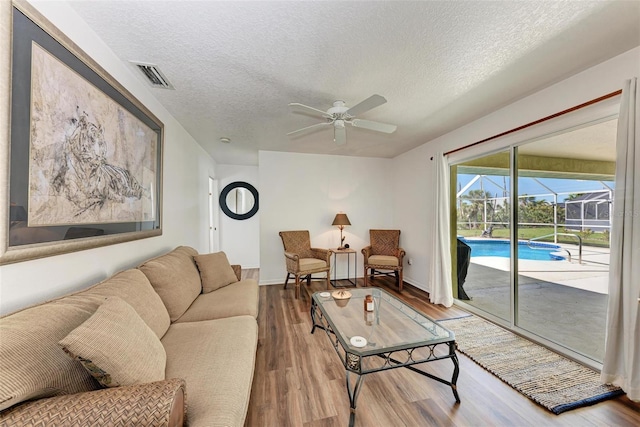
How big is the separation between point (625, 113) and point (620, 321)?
58.9 inches

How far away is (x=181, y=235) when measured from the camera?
2965mm

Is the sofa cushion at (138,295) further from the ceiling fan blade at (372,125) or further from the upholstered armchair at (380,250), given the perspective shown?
the upholstered armchair at (380,250)

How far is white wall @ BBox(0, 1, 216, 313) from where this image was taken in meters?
1.04

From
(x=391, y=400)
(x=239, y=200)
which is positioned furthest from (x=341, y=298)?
(x=239, y=200)

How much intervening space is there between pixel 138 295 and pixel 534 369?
3027 millimetres

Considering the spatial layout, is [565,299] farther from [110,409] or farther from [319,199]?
[110,409]

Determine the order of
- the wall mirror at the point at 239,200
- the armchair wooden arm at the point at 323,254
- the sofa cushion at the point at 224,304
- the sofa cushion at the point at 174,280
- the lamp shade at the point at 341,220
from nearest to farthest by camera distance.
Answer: the sofa cushion at the point at 174,280
the sofa cushion at the point at 224,304
the armchair wooden arm at the point at 323,254
the lamp shade at the point at 341,220
the wall mirror at the point at 239,200

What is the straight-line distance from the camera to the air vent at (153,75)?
1751 mm

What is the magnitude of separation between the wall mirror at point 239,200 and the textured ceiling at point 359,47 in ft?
8.80

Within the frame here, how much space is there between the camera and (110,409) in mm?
758

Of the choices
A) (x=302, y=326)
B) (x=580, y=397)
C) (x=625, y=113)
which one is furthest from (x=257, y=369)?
(x=625, y=113)

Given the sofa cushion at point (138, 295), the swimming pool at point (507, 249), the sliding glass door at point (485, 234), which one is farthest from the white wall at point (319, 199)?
the sofa cushion at point (138, 295)

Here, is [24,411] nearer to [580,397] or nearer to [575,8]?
[580,397]

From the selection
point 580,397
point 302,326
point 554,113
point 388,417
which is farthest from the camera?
point 302,326
